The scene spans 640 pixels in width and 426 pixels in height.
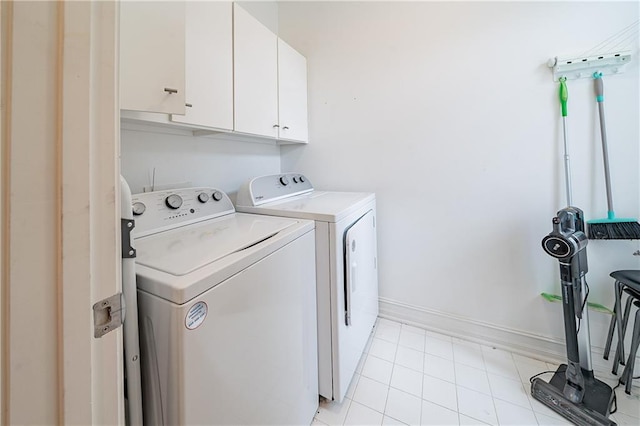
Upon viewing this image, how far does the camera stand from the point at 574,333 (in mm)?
1310

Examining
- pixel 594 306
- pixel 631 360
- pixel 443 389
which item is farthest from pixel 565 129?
pixel 443 389

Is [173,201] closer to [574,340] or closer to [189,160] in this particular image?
[189,160]

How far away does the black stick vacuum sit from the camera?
124 cm

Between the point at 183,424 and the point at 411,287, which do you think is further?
the point at 411,287

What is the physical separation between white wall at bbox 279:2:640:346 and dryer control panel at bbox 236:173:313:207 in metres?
0.32

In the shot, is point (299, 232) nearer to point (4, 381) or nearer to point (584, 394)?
point (4, 381)

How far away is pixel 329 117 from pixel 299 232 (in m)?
1.41

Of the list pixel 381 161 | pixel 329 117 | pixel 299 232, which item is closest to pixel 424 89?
pixel 381 161

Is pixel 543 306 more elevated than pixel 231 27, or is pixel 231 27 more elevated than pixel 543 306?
pixel 231 27

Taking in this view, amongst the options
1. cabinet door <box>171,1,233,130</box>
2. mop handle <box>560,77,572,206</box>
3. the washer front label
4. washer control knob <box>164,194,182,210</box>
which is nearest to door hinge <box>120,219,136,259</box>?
the washer front label

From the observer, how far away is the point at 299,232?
1.11 meters

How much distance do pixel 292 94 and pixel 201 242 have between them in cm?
149

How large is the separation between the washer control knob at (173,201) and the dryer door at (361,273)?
2.69ft

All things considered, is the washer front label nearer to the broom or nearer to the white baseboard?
the white baseboard
